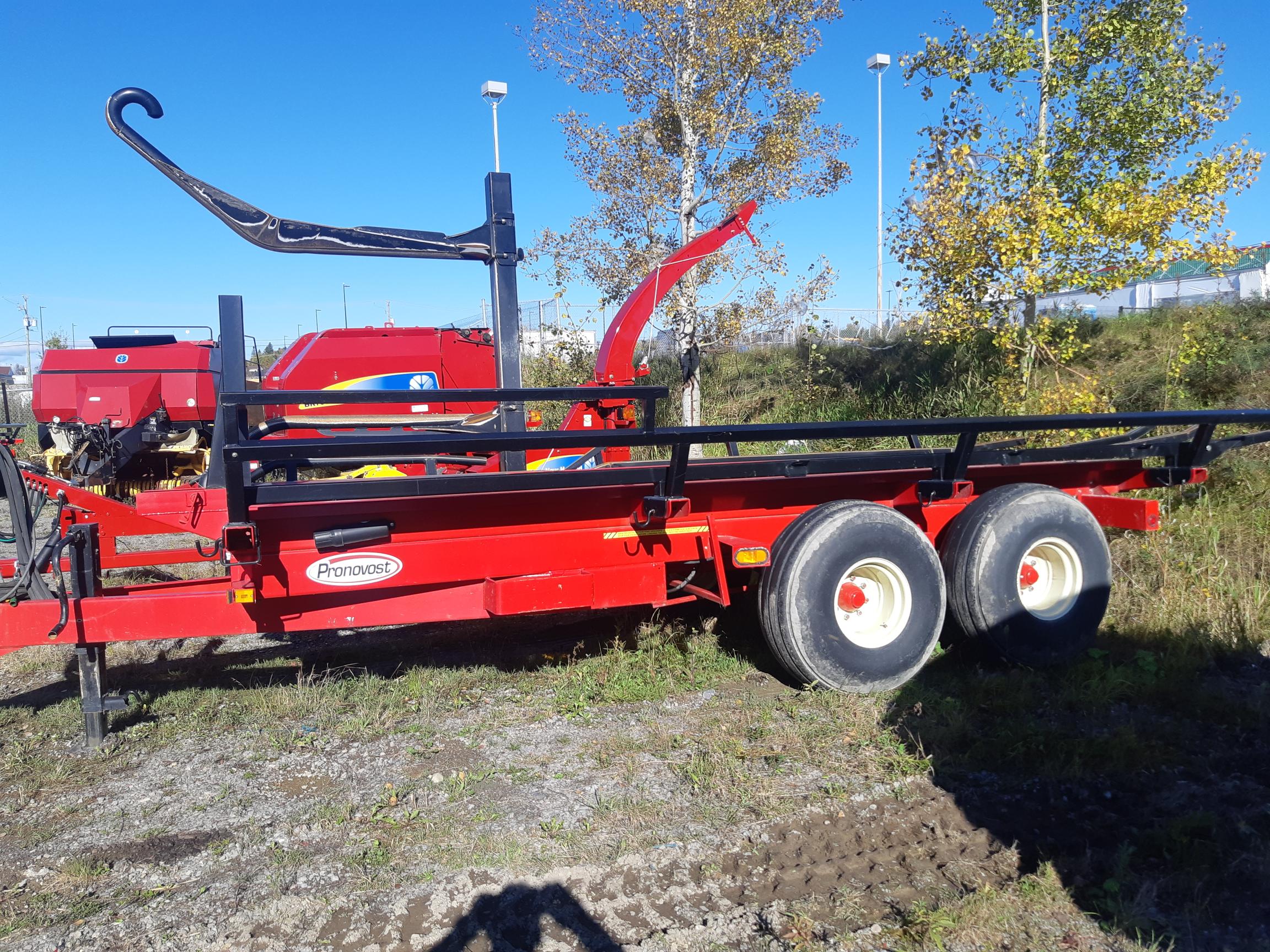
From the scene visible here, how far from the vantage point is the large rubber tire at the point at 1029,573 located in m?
4.89

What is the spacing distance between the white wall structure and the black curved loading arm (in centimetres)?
707

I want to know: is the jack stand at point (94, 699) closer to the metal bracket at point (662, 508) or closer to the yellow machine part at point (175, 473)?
the metal bracket at point (662, 508)

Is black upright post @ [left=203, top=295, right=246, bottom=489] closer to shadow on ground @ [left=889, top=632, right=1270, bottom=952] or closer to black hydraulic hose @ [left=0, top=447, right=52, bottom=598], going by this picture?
black hydraulic hose @ [left=0, top=447, right=52, bottom=598]

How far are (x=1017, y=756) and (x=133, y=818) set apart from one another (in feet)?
11.6

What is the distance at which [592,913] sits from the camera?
115 inches

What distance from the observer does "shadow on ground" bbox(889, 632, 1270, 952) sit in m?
3.00

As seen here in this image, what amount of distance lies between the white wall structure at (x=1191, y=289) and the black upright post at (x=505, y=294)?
6802mm

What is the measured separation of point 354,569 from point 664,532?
1489 millimetres

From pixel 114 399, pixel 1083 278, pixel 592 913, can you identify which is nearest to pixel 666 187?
pixel 1083 278

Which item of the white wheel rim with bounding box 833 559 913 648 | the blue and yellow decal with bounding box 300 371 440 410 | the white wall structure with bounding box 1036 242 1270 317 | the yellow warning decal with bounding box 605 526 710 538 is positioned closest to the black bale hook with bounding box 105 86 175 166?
the yellow warning decal with bounding box 605 526 710 538

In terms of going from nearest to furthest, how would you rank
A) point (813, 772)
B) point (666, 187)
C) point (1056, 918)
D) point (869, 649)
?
point (1056, 918) → point (813, 772) → point (869, 649) → point (666, 187)

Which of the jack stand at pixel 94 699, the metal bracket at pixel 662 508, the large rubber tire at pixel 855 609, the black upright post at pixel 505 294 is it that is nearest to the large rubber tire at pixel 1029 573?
the large rubber tire at pixel 855 609

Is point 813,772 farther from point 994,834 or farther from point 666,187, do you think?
point 666,187

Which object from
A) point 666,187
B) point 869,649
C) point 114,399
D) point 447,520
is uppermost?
point 666,187
